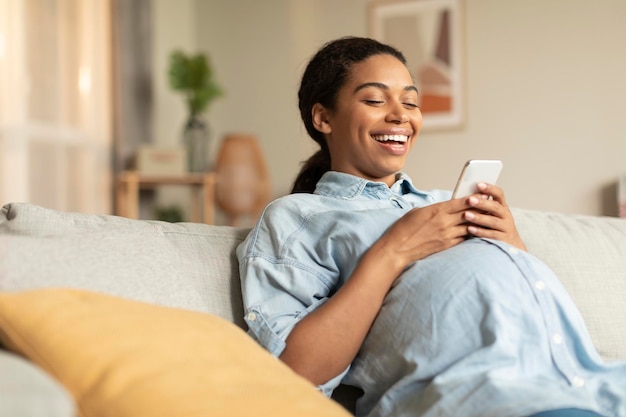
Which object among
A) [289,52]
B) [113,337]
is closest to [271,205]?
[113,337]

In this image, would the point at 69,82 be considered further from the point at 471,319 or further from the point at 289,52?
the point at 471,319

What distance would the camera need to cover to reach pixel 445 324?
114 centimetres

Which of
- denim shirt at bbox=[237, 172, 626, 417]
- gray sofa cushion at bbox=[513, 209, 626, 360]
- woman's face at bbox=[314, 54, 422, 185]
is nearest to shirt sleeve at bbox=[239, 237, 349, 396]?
denim shirt at bbox=[237, 172, 626, 417]

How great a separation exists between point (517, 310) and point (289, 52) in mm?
4109

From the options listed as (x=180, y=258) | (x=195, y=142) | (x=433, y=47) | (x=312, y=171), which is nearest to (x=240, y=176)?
(x=195, y=142)

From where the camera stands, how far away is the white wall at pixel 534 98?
13.6ft

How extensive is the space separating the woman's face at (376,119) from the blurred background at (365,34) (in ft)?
7.97

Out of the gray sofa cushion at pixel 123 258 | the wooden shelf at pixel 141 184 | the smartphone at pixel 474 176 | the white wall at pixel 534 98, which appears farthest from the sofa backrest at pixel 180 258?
the wooden shelf at pixel 141 184

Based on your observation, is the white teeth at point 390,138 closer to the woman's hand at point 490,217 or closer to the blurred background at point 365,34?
the woman's hand at point 490,217

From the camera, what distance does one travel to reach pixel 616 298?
1.53 metres

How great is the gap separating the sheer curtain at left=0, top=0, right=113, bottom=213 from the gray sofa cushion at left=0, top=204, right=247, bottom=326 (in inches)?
93.8

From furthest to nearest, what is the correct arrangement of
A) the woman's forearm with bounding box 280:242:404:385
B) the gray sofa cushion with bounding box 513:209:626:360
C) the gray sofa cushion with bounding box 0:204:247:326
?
the gray sofa cushion with bounding box 513:209:626:360 < the woman's forearm with bounding box 280:242:404:385 < the gray sofa cushion with bounding box 0:204:247:326

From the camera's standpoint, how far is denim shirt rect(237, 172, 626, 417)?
1074 mm

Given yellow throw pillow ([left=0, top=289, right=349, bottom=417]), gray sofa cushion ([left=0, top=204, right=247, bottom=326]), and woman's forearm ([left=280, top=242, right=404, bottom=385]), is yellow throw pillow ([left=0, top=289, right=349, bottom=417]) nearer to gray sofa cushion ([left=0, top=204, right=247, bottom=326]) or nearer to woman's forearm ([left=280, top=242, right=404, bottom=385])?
gray sofa cushion ([left=0, top=204, right=247, bottom=326])
